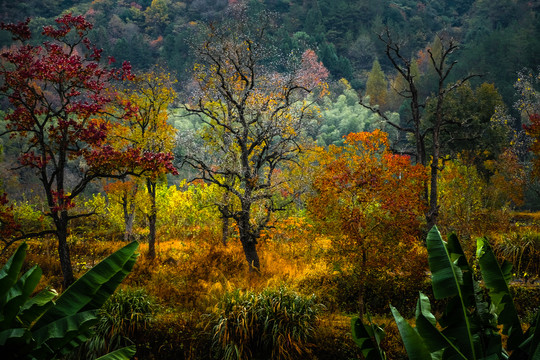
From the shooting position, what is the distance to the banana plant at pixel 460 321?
473 cm

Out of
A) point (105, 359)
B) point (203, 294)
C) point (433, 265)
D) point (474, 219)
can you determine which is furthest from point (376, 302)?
point (105, 359)

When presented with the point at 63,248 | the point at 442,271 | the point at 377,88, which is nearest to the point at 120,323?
the point at 63,248

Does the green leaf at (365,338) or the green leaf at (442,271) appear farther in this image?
the green leaf at (365,338)

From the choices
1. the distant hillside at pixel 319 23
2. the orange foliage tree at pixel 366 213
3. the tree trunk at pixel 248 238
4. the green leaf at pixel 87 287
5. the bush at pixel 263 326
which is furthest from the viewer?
the distant hillside at pixel 319 23

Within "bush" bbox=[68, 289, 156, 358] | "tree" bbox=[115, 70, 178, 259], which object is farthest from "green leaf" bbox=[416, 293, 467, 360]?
"tree" bbox=[115, 70, 178, 259]

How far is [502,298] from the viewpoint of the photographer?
5.00 metres

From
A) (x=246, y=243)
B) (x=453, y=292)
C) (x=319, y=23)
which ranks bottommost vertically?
(x=453, y=292)

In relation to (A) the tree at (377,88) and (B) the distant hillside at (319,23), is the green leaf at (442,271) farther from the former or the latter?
(B) the distant hillside at (319,23)

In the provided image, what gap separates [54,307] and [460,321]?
459 centimetres

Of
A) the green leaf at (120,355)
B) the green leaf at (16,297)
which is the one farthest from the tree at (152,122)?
the green leaf at (120,355)

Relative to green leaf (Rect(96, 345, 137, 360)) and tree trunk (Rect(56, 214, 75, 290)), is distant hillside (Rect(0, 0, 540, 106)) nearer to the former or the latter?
tree trunk (Rect(56, 214, 75, 290))

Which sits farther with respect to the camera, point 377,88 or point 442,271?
point 377,88

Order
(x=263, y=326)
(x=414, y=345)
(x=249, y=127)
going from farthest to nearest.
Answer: (x=249, y=127)
(x=263, y=326)
(x=414, y=345)

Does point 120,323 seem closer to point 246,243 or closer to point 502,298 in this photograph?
point 246,243
